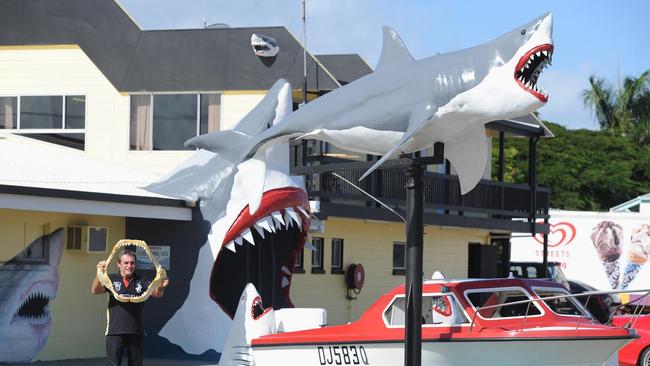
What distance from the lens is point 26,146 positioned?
67.4 ft

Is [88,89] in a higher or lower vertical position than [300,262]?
higher

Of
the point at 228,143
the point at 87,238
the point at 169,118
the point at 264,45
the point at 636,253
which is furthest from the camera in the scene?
the point at 636,253

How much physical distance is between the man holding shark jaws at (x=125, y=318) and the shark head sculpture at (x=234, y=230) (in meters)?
5.15

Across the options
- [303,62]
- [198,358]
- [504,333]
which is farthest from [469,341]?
[303,62]

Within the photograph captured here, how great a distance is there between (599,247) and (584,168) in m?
22.7

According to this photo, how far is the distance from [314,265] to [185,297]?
727cm

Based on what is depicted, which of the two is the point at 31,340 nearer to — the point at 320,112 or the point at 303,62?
the point at 320,112

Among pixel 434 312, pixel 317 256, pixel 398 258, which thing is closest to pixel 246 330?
pixel 434 312

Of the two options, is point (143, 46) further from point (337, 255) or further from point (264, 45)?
point (337, 255)

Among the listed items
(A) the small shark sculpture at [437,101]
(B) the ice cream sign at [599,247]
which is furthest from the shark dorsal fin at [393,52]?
(B) the ice cream sign at [599,247]

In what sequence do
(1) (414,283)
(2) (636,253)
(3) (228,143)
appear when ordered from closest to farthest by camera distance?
(1) (414,283) → (3) (228,143) → (2) (636,253)

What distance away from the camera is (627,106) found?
68688mm

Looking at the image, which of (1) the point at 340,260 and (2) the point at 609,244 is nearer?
(1) the point at 340,260

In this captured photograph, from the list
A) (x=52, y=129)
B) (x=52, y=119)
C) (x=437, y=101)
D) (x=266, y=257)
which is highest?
(x=52, y=119)
